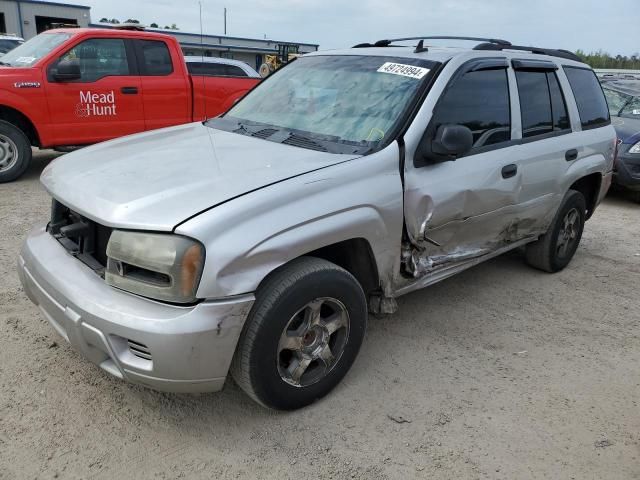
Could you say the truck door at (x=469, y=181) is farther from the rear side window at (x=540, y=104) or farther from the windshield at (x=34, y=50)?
the windshield at (x=34, y=50)

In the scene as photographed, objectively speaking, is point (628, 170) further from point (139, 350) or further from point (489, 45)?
point (139, 350)

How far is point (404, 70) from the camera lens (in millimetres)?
3352

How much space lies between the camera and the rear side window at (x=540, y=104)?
3.88 metres

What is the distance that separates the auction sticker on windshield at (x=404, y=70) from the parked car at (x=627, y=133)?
218 inches

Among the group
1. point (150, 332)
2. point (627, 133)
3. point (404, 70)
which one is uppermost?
point (404, 70)

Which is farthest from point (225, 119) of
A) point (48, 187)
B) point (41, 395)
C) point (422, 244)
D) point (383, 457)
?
point (383, 457)

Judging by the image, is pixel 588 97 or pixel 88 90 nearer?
pixel 588 97

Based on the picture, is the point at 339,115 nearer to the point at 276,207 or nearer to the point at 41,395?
the point at 276,207

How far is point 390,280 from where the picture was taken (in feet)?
10.1

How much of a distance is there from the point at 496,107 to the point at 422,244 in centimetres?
116

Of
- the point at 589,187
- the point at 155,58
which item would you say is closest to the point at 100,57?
the point at 155,58

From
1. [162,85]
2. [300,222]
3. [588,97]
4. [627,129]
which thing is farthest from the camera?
[627,129]

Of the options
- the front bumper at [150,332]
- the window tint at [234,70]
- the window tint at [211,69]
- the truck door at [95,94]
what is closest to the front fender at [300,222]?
the front bumper at [150,332]

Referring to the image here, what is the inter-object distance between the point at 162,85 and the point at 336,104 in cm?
485
